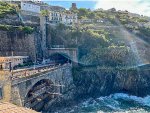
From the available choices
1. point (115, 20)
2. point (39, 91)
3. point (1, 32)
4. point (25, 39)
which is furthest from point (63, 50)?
point (115, 20)

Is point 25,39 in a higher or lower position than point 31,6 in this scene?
lower

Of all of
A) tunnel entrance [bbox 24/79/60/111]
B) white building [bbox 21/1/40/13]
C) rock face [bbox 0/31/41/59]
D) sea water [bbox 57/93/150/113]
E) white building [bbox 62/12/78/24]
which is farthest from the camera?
white building [bbox 62/12/78/24]

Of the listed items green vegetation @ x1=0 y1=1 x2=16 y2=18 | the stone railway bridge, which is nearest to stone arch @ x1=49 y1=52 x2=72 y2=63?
the stone railway bridge

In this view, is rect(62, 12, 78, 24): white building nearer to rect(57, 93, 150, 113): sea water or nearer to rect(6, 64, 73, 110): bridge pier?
rect(6, 64, 73, 110): bridge pier

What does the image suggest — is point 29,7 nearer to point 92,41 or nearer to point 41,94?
point 92,41

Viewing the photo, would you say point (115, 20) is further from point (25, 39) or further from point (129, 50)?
point (25, 39)

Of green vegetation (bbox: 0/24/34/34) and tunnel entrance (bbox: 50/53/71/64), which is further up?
green vegetation (bbox: 0/24/34/34)

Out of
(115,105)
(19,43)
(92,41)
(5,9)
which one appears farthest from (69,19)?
(115,105)
